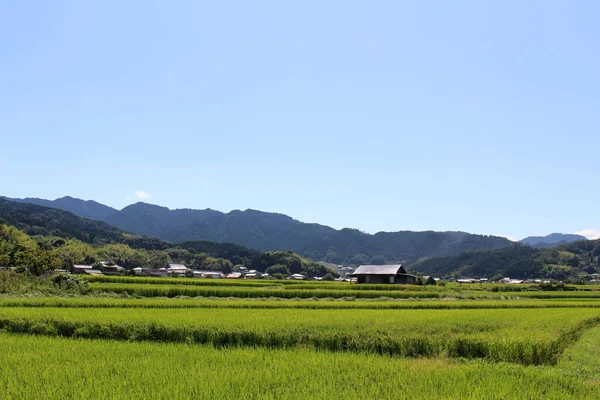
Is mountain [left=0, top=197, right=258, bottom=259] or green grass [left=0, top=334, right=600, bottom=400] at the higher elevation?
mountain [left=0, top=197, right=258, bottom=259]

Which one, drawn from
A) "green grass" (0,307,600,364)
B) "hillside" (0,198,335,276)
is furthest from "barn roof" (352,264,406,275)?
"hillside" (0,198,335,276)

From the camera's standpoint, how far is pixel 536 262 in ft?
509

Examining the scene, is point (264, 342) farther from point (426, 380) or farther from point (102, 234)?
point (102, 234)

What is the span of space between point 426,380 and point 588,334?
648 inches

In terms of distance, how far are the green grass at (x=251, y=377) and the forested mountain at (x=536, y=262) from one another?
15054cm

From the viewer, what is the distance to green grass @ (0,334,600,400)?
25.8ft

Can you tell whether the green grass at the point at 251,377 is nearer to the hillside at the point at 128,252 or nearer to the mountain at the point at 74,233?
the hillside at the point at 128,252

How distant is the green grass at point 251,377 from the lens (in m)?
7.86

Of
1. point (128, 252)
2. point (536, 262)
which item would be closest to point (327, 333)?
point (128, 252)

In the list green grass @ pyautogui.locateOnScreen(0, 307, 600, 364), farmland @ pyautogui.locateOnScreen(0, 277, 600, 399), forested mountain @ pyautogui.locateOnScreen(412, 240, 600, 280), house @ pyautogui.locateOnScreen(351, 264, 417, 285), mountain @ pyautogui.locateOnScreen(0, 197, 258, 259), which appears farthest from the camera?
mountain @ pyautogui.locateOnScreen(0, 197, 258, 259)

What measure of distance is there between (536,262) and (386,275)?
11141 centimetres

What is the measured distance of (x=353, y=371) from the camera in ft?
32.2

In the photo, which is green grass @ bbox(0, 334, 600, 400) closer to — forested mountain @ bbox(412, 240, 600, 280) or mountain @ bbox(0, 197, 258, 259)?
forested mountain @ bbox(412, 240, 600, 280)

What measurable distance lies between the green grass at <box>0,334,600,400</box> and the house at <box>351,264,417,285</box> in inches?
2270
